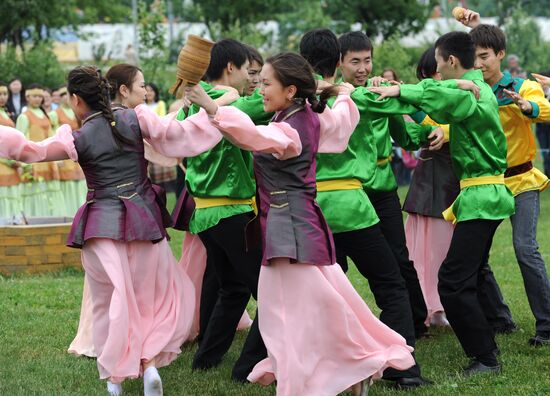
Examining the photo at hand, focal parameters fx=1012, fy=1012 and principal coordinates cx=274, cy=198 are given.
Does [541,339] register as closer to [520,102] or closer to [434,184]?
[434,184]

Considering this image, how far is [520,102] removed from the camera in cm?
643

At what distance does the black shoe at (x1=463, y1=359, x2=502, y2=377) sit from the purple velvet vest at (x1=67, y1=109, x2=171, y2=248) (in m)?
2.03

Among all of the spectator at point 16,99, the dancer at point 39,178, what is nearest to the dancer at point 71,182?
the dancer at point 39,178

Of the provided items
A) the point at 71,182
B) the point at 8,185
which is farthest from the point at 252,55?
the point at 71,182

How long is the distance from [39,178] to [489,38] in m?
8.52

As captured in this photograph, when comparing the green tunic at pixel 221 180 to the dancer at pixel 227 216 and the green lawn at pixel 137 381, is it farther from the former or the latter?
the green lawn at pixel 137 381

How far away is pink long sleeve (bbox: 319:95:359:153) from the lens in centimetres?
548

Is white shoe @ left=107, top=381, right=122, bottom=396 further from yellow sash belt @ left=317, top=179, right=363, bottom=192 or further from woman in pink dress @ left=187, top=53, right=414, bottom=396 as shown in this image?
yellow sash belt @ left=317, top=179, right=363, bottom=192

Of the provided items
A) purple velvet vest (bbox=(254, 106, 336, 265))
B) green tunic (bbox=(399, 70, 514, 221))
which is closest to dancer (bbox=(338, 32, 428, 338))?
green tunic (bbox=(399, 70, 514, 221))

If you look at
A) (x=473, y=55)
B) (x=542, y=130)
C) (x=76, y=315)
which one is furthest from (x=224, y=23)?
A: (x=473, y=55)

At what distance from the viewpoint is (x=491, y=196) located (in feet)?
19.8

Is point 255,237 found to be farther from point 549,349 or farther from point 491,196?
point 549,349

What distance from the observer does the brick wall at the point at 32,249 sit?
1011 centimetres

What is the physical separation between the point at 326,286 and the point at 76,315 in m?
3.60
